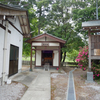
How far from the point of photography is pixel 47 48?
41.7ft

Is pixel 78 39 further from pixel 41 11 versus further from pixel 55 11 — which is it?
pixel 41 11

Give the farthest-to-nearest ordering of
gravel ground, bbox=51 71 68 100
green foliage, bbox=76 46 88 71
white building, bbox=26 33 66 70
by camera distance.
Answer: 1. white building, bbox=26 33 66 70
2. green foliage, bbox=76 46 88 71
3. gravel ground, bbox=51 71 68 100

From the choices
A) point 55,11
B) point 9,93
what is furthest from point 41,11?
point 9,93

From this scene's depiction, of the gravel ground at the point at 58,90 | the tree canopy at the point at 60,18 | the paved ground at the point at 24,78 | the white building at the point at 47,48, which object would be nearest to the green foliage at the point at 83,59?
the gravel ground at the point at 58,90

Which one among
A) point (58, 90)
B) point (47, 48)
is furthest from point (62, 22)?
point (58, 90)

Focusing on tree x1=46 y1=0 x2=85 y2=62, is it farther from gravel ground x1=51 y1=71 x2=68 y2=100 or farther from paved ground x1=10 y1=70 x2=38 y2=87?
gravel ground x1=51 y1=71 x2=68 y2=100

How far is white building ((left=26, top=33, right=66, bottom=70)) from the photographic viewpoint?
Answer: 11.1 meters

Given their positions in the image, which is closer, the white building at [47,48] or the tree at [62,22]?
the white building at [47,48]

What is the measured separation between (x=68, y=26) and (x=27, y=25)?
8453 mm

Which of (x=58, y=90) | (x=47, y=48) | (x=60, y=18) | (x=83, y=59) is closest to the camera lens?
(x=58, y=90)

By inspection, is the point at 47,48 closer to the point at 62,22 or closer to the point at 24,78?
the point at 24,78

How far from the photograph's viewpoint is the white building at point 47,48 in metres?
11.1

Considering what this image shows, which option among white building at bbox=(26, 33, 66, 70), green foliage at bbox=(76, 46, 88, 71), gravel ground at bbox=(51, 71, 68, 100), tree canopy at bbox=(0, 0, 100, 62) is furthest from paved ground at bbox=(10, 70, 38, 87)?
tree canopy at bbox=(0, 0, 100, 62)

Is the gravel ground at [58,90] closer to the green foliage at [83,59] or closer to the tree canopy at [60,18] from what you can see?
the green foliage at [83,59]
